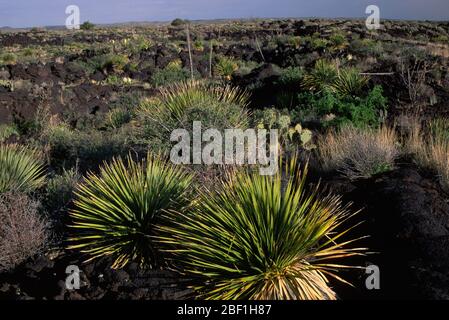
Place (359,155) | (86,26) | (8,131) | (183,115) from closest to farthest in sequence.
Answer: (359,155) → (183,115) → (8,131) → (86,26)

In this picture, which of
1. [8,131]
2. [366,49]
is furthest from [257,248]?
[366,49]

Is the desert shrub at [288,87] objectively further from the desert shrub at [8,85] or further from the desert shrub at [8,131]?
the desert shrub at [8,85]

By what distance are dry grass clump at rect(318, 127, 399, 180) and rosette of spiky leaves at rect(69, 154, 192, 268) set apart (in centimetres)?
259

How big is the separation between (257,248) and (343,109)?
7486 mm

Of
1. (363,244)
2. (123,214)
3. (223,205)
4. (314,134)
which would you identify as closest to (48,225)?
(123,214)

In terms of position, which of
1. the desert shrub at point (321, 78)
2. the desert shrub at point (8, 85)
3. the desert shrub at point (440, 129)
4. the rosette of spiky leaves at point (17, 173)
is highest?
the desert shrub at point (321, 78)

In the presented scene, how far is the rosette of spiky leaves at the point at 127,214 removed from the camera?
593 centimetres

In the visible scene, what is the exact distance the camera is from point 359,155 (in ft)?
26.2

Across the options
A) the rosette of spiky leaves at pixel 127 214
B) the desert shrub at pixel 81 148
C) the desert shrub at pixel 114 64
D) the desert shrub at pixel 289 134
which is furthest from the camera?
the desert shrub at pixel 114 64

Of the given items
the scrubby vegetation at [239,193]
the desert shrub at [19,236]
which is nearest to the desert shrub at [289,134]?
the scrubby vegetation at [239,193]

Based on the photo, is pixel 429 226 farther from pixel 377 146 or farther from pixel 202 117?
pixel 202 117

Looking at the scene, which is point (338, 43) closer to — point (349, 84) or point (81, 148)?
point (349, 84)

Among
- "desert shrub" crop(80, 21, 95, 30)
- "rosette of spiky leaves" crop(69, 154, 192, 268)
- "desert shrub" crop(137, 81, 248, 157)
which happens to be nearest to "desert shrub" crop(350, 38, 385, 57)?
"desert shrub" crop(137, 81, 248, 157)

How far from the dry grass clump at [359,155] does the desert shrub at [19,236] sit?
4.04m
